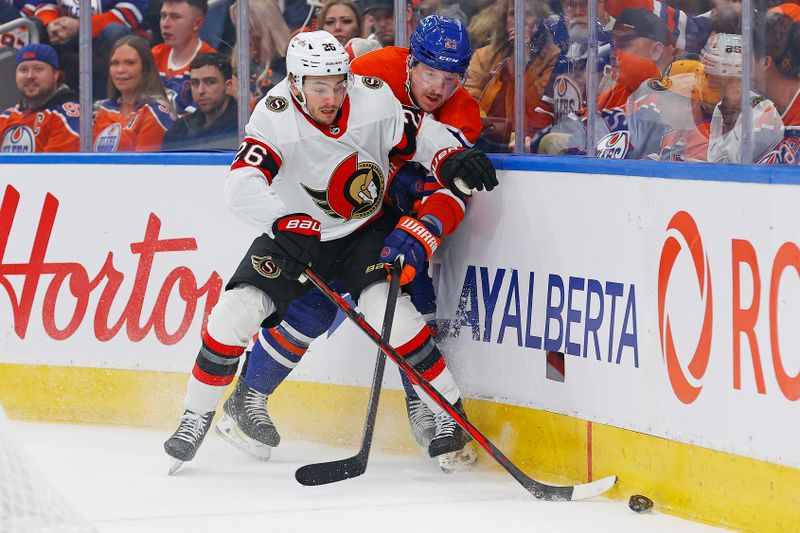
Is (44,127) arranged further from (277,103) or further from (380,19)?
(277,103)

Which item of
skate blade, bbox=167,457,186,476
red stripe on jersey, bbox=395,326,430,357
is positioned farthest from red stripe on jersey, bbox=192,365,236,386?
red stripe on jersey, bbox=395,326,430,357

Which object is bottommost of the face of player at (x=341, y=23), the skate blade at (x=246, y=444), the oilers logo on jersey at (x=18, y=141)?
the skate blade at (x=246, y=444)

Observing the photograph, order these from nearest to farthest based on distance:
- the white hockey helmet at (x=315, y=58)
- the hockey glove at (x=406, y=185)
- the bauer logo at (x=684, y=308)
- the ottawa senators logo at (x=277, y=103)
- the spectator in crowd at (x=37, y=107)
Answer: the bauer logo at (x=684, y=308) → the white hockey helmet at (x=315, y=58) → the ottawa senators logo at (x=277, y=103) → the hockey glove at (x=406, y=185) → the spectator in crowd at (x=37, y=107)

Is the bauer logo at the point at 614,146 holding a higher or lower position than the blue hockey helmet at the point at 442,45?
lower

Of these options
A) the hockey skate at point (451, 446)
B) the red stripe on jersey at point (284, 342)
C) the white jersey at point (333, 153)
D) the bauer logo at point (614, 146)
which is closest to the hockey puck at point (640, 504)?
the hockey skate at point (451, 446)

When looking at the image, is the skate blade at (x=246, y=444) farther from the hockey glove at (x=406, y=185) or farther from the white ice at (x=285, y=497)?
the hockey glove at (x=406, y=185)

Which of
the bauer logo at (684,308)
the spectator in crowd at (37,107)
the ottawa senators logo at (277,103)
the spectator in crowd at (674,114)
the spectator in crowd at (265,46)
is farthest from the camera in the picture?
the spectator in crowd at (37,107)

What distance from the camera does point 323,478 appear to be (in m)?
3.68

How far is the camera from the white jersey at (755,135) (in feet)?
11.2

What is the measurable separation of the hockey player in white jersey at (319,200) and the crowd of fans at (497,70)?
42 centimetres

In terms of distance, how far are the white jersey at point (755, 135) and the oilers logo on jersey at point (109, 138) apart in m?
2.20

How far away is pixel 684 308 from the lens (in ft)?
10.9

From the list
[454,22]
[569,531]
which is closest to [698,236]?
[569,531]

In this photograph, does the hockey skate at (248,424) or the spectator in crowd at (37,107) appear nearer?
the hockey skate at (248,424)
